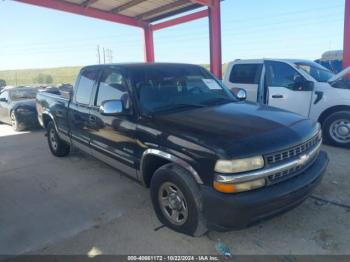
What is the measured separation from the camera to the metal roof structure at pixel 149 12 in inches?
434

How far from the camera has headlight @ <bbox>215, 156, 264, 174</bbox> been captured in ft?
7.95

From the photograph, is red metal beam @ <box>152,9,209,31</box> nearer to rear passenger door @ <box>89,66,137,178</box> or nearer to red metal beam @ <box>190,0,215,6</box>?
red metal beam @ <box>190,0,215,6</box>

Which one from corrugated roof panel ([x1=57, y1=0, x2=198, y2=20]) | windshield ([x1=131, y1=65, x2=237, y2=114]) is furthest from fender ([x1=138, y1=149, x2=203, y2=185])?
corrugated roof panel ([x1=57, y1=0, x2=198, y2=20])

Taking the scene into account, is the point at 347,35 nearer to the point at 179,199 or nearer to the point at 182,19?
the point at 182,19

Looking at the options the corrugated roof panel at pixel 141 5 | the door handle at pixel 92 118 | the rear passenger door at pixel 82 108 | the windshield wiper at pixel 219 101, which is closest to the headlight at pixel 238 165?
the windshield wiper at pixel 219 101

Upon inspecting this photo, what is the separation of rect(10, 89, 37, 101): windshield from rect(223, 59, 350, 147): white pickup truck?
7443 mm

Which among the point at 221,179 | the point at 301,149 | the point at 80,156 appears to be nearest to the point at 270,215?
the point at 221,179

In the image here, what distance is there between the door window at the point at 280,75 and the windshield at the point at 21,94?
26.9 feet

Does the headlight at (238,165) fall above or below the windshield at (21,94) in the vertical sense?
below

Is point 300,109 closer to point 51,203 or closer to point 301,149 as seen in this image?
point 301,149

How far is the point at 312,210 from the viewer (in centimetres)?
344

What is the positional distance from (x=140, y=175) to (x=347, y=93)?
14.6ft

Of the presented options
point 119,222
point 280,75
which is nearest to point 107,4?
point 280,75

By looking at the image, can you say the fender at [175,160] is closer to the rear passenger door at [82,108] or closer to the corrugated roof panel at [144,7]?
the rear passenger door at [82,108]
